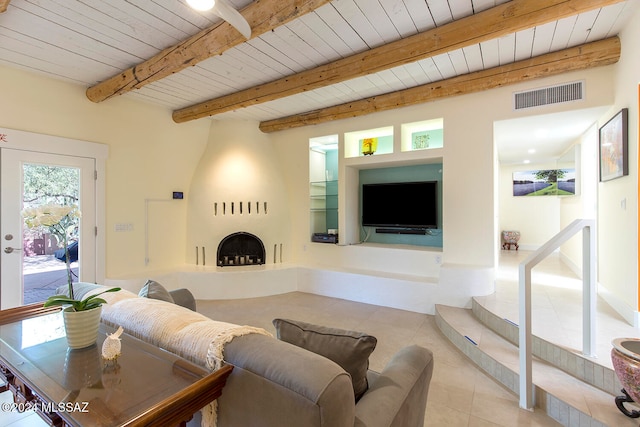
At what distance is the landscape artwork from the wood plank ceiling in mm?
3926

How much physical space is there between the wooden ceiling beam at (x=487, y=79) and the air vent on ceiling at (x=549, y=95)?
17cm

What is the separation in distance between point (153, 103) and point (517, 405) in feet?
17.7

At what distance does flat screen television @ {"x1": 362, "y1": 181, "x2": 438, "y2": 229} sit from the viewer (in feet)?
14.6

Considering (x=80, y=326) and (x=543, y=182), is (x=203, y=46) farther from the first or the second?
(x=543, y=182)

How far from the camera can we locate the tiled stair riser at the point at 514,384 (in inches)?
70.4

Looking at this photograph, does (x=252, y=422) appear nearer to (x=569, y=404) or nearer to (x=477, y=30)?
(x=569, y=404)

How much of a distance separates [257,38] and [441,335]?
11.6 ft

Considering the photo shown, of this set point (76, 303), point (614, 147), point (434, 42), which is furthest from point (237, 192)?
point (614, 147)

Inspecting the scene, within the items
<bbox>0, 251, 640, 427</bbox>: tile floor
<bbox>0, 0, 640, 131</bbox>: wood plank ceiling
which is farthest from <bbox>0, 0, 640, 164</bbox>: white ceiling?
<bbox>0, 251, 640, 427</bbox>: tile floor

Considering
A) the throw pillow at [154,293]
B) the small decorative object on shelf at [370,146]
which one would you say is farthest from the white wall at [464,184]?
the throw pillow at [154,293]

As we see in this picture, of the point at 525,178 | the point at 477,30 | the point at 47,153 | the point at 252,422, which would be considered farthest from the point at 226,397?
the point at 525,178

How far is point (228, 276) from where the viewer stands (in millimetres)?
4613

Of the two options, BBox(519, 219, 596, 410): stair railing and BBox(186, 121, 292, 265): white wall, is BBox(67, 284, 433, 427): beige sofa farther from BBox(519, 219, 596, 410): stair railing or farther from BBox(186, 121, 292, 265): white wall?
BBox(186, 121, 292, 265): white wall

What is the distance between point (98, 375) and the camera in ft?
3.86
